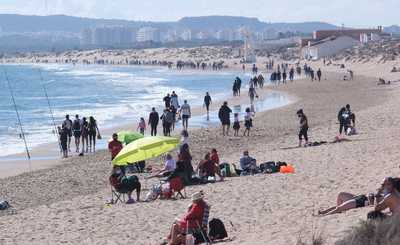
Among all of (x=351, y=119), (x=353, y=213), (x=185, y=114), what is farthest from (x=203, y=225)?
(x=185, y=114)

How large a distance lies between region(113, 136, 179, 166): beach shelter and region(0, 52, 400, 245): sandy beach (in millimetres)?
789

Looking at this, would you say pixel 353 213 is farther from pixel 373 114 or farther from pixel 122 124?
pixel 122 124

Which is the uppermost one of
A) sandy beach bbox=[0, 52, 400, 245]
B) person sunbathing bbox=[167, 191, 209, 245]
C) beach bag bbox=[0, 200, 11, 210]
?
person sunbathing bbox=[167, 191, 209, 245]

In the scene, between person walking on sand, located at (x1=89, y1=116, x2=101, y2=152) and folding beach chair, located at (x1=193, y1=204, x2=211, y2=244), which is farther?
person walking on sand, located at (x1=89, y1=116, x2=101, y2=152)

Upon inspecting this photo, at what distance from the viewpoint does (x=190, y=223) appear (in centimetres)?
988

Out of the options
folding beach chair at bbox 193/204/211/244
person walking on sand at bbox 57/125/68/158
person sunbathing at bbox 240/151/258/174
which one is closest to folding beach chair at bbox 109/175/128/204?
person sunbathing at bbox 240/151/258/174

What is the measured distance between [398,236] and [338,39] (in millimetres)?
91487

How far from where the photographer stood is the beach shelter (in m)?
13.8

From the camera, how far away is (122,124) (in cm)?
3005

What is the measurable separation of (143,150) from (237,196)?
1927 millimetres

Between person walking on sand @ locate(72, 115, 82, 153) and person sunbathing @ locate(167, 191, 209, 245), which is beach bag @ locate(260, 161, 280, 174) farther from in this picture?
person walking on sand @ locate(72, 115, 82, 153)

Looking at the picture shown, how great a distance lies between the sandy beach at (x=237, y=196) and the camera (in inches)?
421

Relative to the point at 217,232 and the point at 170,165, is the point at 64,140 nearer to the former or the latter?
the point at 170,165

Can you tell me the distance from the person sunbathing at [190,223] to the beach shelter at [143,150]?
3984 millimetres
